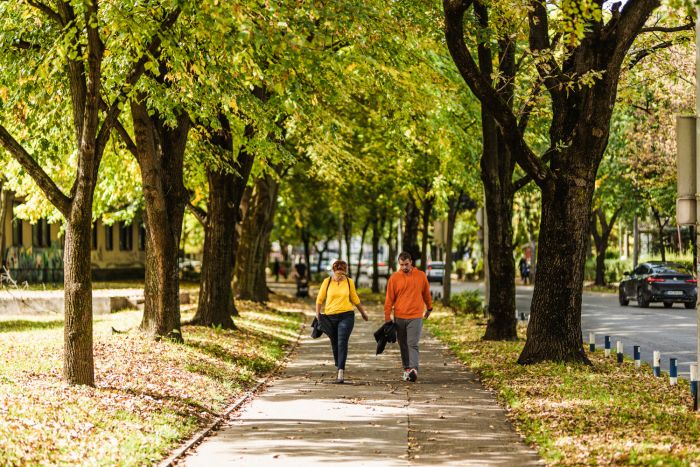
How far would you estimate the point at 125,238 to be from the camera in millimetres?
57094

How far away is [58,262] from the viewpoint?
151 ft

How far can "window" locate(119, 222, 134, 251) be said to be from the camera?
5634 cm

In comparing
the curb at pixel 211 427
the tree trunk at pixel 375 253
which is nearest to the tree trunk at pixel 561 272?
the curb at pixel 211 427

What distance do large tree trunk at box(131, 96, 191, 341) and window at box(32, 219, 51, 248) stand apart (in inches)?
1197

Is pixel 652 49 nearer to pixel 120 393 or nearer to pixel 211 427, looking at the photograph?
pixel 211 427

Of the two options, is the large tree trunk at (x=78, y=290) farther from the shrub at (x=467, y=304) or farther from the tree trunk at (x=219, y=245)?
the shrub at (x=467, y=304)

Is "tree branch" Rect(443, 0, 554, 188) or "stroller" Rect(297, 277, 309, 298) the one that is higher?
"tree branch" Rect(443, 0, 554, 188)

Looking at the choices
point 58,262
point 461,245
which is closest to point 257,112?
point 58,262

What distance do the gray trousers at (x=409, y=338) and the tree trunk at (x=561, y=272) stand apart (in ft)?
5.88

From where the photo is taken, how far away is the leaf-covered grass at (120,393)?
27.6ft

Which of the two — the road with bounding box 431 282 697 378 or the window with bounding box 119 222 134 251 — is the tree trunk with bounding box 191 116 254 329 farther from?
the window with bounding box 119 222 134 251

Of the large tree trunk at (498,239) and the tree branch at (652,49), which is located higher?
the tree branch at (652,49)

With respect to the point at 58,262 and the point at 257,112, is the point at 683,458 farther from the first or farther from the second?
the point at 58,262

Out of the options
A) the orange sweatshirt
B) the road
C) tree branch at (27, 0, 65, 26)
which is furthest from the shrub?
tree branch at (27, 0, 65, 26)
